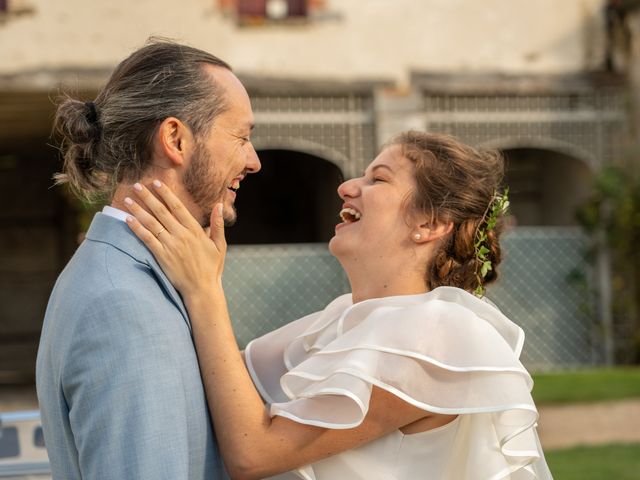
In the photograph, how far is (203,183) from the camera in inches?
97.3

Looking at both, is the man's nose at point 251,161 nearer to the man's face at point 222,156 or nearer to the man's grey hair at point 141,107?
the man's face at point 222,156

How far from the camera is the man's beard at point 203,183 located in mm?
2445

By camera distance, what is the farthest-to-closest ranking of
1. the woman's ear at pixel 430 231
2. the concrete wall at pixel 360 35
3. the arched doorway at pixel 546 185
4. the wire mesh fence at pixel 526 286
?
the arched doorway at pixel 546 185
the wire mesh fence at pixel 526 286
the concrete wall at pixel 360 35
the woman's ear at pixel 430 231

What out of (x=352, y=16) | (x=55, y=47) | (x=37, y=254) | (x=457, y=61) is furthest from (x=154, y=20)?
(x=37, y=254)

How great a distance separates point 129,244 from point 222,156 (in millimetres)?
336

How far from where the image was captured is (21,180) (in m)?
17.2

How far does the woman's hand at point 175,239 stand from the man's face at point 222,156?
8 cm

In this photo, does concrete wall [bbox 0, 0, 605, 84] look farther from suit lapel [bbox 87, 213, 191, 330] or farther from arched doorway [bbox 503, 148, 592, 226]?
suit lapel [bbox 87, 213, 191, 330]

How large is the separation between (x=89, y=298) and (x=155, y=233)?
0.31 m

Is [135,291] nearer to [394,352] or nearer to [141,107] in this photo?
[141,107]

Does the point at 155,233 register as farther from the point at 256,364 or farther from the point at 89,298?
the point at 256,364

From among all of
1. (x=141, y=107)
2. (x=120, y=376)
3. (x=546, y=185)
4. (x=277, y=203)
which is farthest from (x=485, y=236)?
(x=277, y=203)

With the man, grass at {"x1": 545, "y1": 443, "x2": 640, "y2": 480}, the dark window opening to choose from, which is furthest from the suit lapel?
the dark window opening

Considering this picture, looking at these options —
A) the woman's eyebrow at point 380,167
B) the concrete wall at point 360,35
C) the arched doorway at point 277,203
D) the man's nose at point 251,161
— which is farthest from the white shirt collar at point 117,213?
the arched doorway at point 277,203
